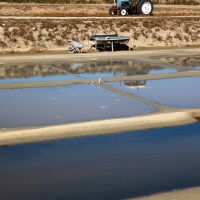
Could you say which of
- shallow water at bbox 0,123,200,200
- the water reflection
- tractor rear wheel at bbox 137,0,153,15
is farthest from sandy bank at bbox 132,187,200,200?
tractor rear wheel at bbox 137,0,153,15

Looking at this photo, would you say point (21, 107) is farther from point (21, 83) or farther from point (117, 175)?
point (117, 175)

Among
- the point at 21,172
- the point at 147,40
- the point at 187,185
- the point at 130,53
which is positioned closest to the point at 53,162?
the point at 21,172

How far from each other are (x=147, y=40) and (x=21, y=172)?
2331 cm

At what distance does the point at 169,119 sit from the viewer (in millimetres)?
12609

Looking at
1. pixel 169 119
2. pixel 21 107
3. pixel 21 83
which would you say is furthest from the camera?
pixel 21 83

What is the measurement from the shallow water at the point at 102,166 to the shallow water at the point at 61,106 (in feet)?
6.02

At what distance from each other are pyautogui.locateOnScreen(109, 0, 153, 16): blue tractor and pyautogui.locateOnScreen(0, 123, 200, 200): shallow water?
87.5 feet

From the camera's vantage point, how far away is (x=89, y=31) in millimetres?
30516

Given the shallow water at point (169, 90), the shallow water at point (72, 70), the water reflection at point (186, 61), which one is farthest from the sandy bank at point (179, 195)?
the water reflection at point (186, 61)

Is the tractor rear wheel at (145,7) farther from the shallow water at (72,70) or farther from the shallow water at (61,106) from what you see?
the shallow water at (61,106)

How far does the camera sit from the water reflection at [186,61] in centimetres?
A: 2280

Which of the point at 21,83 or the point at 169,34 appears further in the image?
the point at 169,34

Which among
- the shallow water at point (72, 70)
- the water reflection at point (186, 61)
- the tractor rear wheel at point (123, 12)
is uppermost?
the tractor rear wheel at point (123, 12)

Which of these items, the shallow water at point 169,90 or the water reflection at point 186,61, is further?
the water reflection at point 186,61
